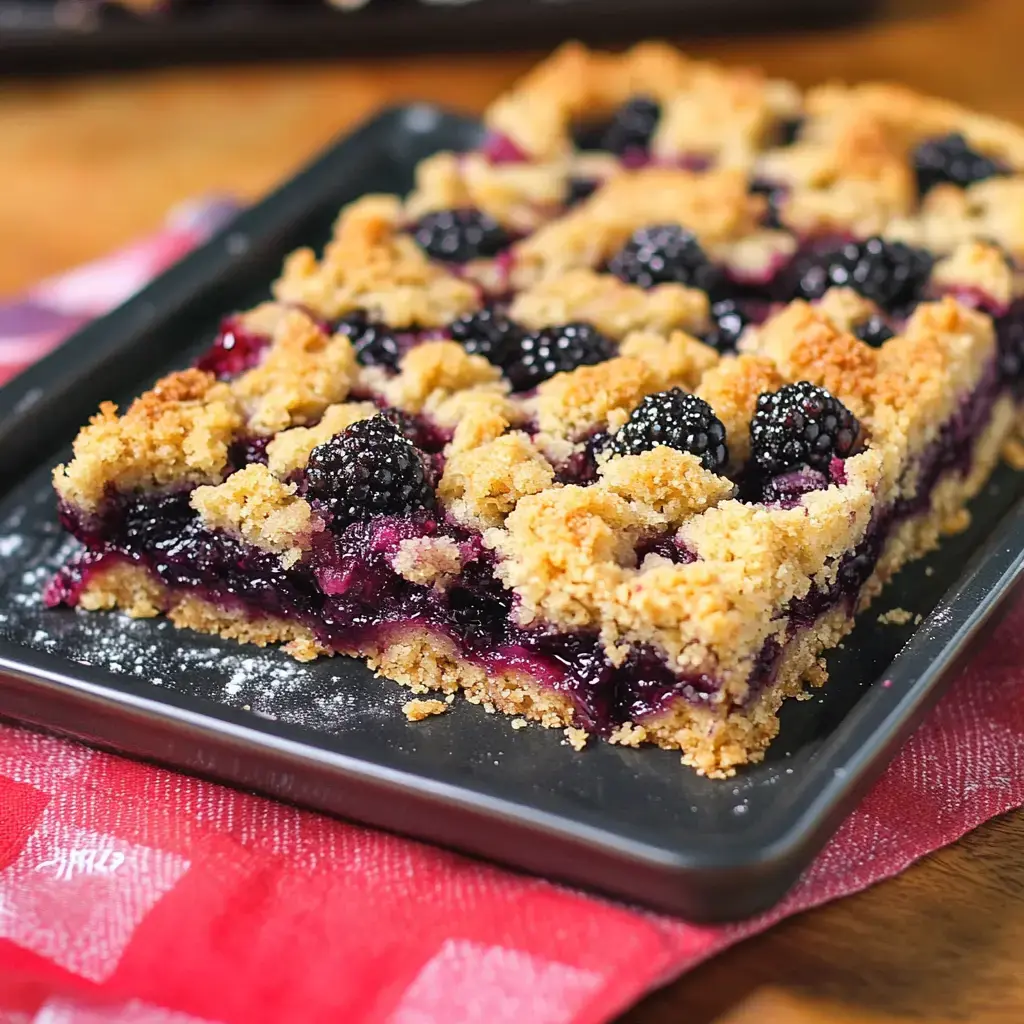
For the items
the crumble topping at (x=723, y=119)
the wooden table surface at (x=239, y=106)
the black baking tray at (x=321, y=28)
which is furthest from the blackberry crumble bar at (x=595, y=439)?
the black baking tray at (x=321, y=28)

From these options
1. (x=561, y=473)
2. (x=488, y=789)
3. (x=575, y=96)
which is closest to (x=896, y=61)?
(x=575, y=96)

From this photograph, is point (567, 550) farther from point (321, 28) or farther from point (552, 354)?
point (321, 28)

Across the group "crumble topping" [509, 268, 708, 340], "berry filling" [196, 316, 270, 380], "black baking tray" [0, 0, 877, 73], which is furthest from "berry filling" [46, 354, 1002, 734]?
"black baking tray" [0, 0, 877, 73]

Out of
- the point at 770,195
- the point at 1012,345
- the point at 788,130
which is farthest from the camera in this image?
the point at 788,130

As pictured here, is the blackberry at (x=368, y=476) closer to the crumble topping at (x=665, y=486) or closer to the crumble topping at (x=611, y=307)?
the crumble topping at (x=665, y=486)

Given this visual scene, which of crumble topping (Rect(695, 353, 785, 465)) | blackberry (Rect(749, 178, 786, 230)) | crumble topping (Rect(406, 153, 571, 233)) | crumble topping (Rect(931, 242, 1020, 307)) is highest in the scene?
crumble topping (Rect(931, 242, 1020, 307))

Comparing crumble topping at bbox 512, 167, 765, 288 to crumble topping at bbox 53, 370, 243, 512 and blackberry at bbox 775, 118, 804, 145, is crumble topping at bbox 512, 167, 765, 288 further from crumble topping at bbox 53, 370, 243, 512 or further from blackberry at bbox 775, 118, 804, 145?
crumble topping at bbox 53, 370, 243, 512

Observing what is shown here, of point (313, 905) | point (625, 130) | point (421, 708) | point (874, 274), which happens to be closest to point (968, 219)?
point (874, 274)
